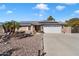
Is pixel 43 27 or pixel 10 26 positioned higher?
pixel 10 26

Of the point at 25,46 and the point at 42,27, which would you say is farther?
the point at 42,27

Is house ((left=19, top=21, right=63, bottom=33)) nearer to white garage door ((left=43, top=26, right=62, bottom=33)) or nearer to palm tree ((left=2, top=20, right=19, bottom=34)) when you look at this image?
white garage door ((left=43, top=26, right=62, bottom=33))

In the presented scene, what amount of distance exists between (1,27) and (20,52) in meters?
1.83

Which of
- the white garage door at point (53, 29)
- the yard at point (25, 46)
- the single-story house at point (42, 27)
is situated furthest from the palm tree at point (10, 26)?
the white garage door at point (53, 29)

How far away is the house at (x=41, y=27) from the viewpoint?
854 cm

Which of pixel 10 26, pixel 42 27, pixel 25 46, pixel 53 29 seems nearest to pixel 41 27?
pixel 42 27

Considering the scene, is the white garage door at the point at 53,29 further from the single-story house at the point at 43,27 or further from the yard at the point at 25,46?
the yard at the point at 25,46

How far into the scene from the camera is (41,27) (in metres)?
10.6

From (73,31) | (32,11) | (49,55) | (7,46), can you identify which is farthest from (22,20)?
(73,31)

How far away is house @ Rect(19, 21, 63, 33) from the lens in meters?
8.54

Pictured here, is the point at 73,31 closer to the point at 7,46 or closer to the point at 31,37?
the point at 31,37

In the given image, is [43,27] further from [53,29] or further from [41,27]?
[53,29]

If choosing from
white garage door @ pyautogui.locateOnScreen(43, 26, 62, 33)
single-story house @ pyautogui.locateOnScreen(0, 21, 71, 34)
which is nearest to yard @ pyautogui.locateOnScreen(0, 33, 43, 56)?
single-story house @ pyautogui.locateOnScreen(0, 21, 71, 34)

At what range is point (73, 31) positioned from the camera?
1269 cm
